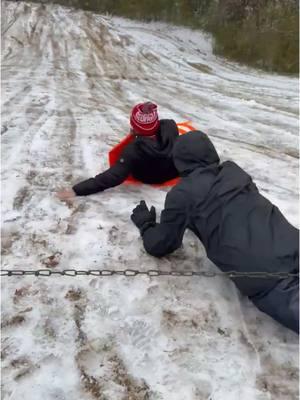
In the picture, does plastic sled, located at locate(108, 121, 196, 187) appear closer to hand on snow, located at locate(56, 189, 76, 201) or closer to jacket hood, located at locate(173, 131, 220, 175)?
hand on snow, located at locate(56, 189, 76, 201)

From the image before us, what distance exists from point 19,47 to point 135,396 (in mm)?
14504

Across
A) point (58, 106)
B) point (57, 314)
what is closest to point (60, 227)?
point (57, 314)

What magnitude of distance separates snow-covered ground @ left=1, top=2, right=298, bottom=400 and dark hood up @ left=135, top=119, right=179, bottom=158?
0.56 metres

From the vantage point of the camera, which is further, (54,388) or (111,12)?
(111,12)

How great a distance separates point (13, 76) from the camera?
447 inches

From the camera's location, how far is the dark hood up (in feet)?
15.2

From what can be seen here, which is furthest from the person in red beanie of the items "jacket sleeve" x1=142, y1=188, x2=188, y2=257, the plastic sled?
"jacket sleeve" x1=142, y1=188, x2=188, y2=257

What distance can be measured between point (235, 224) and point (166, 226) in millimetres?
608

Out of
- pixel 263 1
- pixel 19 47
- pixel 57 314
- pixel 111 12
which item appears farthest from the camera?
pixel 111 12

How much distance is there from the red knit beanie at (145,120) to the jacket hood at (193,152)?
120cm

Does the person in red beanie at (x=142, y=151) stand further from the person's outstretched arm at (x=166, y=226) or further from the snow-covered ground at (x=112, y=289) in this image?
the person's outstretched arm at (x=166, y=226)

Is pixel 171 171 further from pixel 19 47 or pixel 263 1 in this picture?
pixel 263 1

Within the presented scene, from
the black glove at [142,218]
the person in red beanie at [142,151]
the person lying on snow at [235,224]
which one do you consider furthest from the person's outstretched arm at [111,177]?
the person lying on snow at [235,224]

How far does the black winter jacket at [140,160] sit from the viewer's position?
183 inches
